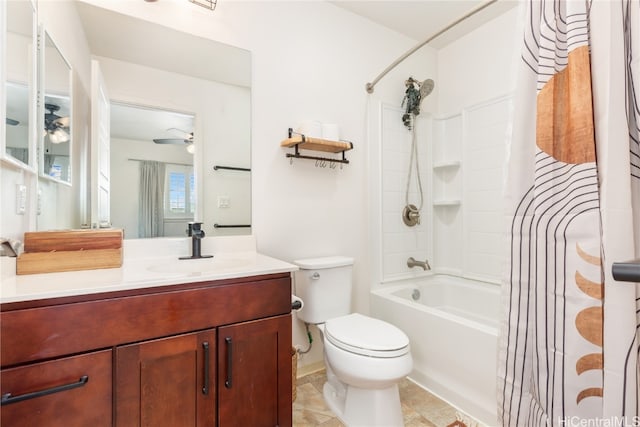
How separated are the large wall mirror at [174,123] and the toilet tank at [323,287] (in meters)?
0.48

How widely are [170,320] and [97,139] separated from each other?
3.19ft

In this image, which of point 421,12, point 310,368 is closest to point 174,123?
point 310,368

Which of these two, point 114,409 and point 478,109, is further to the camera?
point 478,109

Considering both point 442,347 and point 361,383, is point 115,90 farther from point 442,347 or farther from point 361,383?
point 442,347

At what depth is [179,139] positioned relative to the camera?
165 centimetres

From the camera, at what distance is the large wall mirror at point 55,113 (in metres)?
1.23

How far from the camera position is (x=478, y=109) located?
2410 mm

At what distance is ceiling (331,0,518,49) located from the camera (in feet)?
7.02

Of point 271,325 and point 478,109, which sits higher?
point 478,109

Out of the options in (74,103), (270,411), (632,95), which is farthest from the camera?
(74,103)

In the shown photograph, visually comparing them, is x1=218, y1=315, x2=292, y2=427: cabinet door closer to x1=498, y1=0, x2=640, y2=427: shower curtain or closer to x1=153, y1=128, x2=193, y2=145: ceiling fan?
x1=498, y1=0, x2=640, y2=427: shower curtain

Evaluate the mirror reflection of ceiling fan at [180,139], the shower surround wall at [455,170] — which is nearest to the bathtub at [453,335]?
the shower surround wall at [455,170]

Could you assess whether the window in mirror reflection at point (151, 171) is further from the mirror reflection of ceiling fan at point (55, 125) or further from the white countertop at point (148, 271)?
the mirror reflection of ceiling fan at point (55, 125)

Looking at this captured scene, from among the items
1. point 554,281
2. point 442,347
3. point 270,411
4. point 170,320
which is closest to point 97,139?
point 170,320
